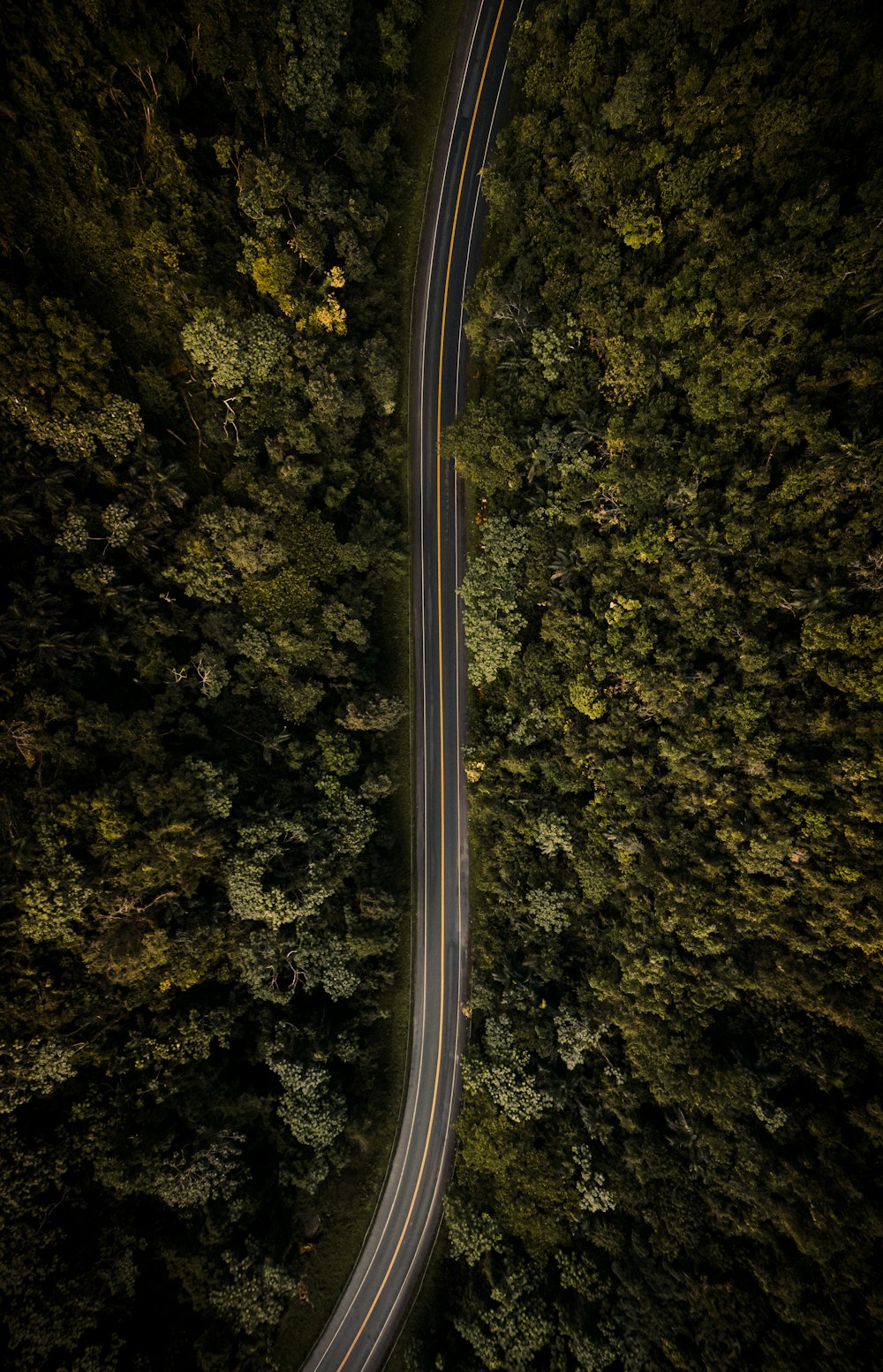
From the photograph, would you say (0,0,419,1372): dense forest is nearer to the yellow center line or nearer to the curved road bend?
the curved road bend

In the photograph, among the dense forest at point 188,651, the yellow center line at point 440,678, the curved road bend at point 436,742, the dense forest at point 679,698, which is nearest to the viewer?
the dense forest at point 679,698

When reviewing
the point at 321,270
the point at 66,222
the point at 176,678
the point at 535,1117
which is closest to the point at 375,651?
the point at 176,678

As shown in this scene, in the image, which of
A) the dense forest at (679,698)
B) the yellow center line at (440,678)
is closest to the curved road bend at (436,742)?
the yellow center line at (440,678)

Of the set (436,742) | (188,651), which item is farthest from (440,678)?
(188,651)

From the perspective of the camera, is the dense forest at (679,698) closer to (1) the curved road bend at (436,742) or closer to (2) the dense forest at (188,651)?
(1) the curved road bend at (436,742)

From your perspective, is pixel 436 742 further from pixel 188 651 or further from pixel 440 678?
pixel 188 651

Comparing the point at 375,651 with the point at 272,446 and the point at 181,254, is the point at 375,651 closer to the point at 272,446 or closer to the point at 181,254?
the point at 272,446
